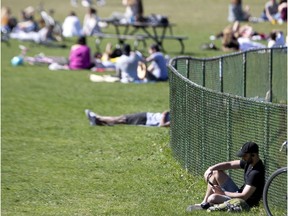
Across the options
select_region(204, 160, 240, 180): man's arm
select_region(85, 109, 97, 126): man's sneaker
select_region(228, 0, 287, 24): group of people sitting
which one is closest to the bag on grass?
select_region(204, 160, 240, 180): man's arm

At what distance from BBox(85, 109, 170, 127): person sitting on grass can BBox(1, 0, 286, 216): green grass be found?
25 centimetres

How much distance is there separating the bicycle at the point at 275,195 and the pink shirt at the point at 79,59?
757 inches

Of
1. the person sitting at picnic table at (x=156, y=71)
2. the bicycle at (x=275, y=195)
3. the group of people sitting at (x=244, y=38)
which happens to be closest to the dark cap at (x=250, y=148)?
the bicycle at (x=275, y=195)

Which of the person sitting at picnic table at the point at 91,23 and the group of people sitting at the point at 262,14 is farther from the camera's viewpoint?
the group of people sitting at the point at 262,14

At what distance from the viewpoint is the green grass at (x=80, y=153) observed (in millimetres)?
14523

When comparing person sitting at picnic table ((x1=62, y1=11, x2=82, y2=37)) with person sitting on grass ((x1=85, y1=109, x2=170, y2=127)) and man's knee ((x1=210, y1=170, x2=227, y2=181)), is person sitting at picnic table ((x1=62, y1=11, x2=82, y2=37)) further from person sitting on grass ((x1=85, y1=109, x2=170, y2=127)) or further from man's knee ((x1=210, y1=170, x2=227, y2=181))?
man's knee ((x1=210, y1=170, x2=227, y2=181))

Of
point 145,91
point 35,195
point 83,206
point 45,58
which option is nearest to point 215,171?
point 83,206

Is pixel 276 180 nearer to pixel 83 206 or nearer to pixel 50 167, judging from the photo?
pixel 83 206

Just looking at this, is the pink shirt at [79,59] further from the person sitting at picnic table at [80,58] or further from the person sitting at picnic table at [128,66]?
the person sitting at picnic table at [128,66]

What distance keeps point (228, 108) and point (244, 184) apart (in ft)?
5.15

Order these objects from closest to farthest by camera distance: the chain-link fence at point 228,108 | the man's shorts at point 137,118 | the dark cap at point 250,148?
1. the dark cap at point 250,148
2. the chain-link fence at point 228,108
3. the man's shorts at point 137,118

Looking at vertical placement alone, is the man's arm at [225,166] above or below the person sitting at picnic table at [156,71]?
above

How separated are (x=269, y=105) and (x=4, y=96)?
15153 mm

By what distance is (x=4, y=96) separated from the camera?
2727cm
